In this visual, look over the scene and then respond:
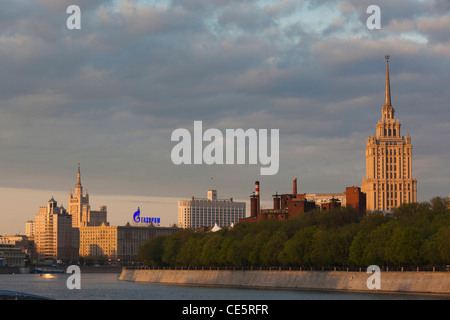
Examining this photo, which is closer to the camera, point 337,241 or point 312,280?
point 312,280

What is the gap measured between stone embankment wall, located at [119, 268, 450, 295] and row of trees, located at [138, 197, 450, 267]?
3581mm

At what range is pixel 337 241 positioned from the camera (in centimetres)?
15175

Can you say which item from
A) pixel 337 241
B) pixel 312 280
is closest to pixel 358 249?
pixel 337 241

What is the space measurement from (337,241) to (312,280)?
8158mm

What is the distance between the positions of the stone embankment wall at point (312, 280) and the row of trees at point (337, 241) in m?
3.58

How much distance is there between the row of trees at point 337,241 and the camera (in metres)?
137

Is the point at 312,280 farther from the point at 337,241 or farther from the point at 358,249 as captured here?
the point at 358,249

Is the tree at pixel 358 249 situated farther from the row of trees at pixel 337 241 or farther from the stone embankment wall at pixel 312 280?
the stone embankment wall at pixel 312 280

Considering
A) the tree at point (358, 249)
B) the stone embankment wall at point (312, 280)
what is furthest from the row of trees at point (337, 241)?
the stone embankment wall at point (312, 280)

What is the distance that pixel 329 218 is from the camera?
7215 inches

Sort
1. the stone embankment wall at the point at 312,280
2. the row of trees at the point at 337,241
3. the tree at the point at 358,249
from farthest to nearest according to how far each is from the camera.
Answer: the tree at the point at 358,249 < the row of trees at the point at 337,241 < the stone embankment wall at the point at 312,280

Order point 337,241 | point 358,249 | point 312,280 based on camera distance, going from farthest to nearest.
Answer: point 337,241 < point 312,280 < point 358,249
